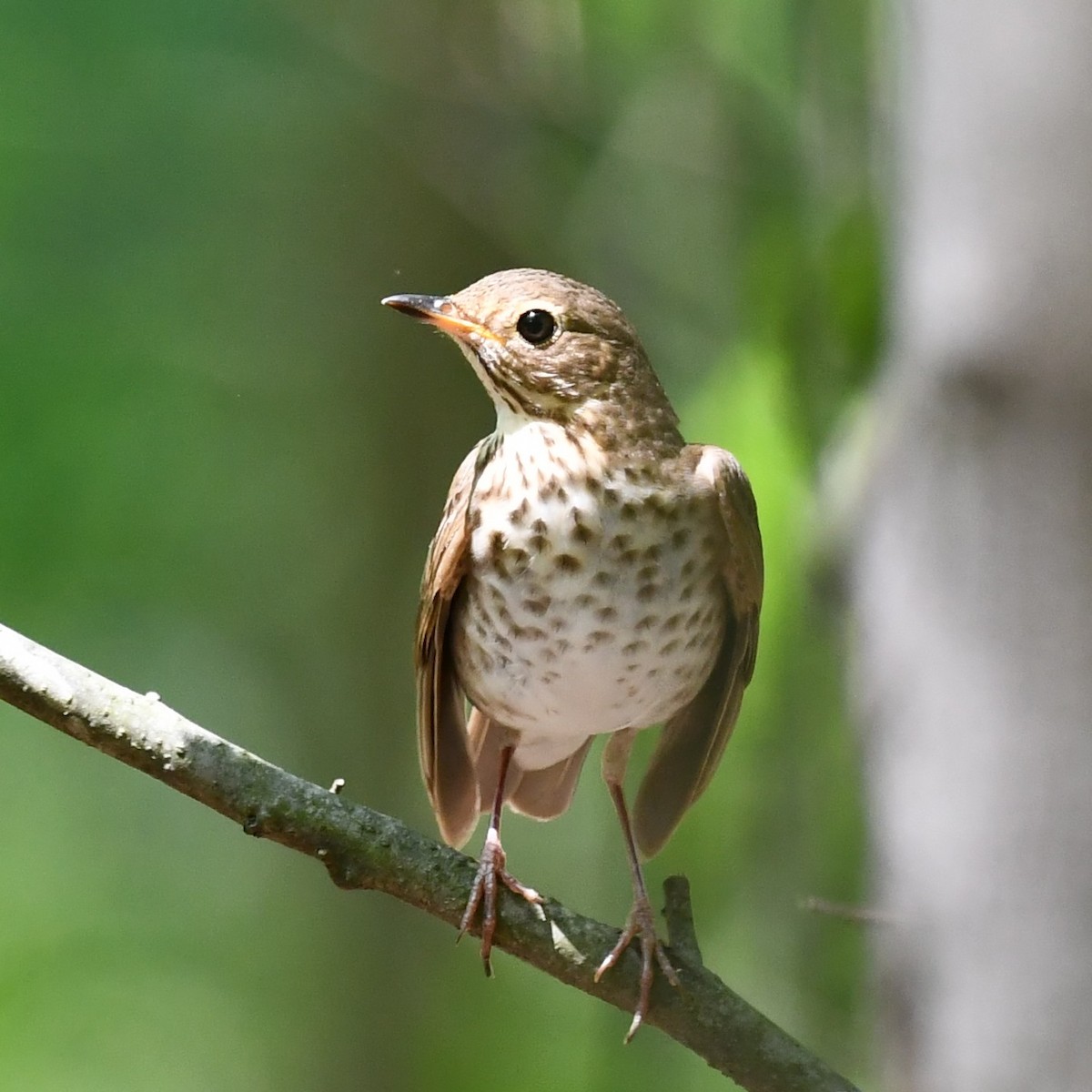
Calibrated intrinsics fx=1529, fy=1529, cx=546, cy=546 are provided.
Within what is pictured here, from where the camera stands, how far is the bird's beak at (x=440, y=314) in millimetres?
2084

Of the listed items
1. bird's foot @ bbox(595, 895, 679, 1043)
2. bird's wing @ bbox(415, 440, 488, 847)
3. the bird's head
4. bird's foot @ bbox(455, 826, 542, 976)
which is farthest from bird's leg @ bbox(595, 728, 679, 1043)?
the bird's head

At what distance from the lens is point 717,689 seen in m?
2.73

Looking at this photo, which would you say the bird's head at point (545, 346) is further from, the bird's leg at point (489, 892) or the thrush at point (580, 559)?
the bird's leg at point (489, 892)

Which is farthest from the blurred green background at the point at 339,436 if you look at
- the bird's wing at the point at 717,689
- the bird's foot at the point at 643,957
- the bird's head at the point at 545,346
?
the bird's foot at the point at 643,957

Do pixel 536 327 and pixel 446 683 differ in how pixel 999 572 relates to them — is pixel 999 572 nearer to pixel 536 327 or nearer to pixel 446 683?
pixel 536 327

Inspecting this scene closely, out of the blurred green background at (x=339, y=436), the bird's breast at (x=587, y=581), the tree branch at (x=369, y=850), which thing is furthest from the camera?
the blurred green background at (x=339, y=436)

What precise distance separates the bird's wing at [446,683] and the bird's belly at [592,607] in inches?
1.4

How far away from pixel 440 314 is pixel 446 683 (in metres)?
0.82

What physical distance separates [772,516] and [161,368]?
3110 mm

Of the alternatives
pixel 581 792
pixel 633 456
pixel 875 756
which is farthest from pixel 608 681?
pixel 581 792

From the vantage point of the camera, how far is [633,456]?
96.7 inches

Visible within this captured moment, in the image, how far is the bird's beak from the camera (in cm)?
208

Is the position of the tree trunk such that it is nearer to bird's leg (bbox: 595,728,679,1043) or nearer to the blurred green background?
bird's leg (bbox: 595,728,679,1043)

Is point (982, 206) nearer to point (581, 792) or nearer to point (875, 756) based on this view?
point (875, 756)
